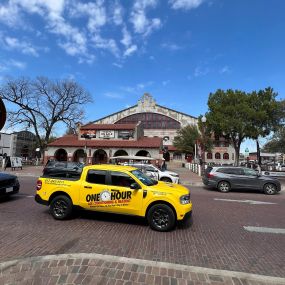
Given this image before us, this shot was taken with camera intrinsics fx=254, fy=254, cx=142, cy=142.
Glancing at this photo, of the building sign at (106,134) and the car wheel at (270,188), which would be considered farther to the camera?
the building sign at (106,134)

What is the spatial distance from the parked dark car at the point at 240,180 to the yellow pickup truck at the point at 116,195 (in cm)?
913

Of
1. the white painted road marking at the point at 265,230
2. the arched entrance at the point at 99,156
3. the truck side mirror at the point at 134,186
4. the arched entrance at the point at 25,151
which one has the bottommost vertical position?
the white painted road marking at the point at 265,230

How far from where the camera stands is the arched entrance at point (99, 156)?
137 feet

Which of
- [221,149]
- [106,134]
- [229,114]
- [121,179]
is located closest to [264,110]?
[229,114]

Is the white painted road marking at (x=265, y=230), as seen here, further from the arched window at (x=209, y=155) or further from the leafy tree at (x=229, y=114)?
the arched window at (x=209, y=155)

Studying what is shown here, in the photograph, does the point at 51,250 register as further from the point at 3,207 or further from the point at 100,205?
the point at 3,207

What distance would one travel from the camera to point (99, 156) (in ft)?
140

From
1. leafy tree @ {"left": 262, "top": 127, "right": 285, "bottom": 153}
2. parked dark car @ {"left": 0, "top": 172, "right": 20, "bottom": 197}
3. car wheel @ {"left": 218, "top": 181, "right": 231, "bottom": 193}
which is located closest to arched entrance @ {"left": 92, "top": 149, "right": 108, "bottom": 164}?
leafy tree @ {"left": 262, "top": 127, "right": 285, "bottom": 153}

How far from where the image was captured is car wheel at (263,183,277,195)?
15102 millimetres

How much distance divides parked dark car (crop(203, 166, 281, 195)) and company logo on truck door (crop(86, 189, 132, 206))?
33.2 feet

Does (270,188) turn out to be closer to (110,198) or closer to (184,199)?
(184,199)

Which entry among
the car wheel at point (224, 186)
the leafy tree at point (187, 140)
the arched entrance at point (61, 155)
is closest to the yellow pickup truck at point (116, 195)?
the car wheel at point (224, 186)

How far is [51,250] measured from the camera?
5.07m

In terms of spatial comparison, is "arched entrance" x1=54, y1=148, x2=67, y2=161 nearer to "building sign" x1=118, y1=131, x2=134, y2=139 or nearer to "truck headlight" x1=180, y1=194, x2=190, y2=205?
"building sign" x1=118, y1=131, x2=134, y2=139
